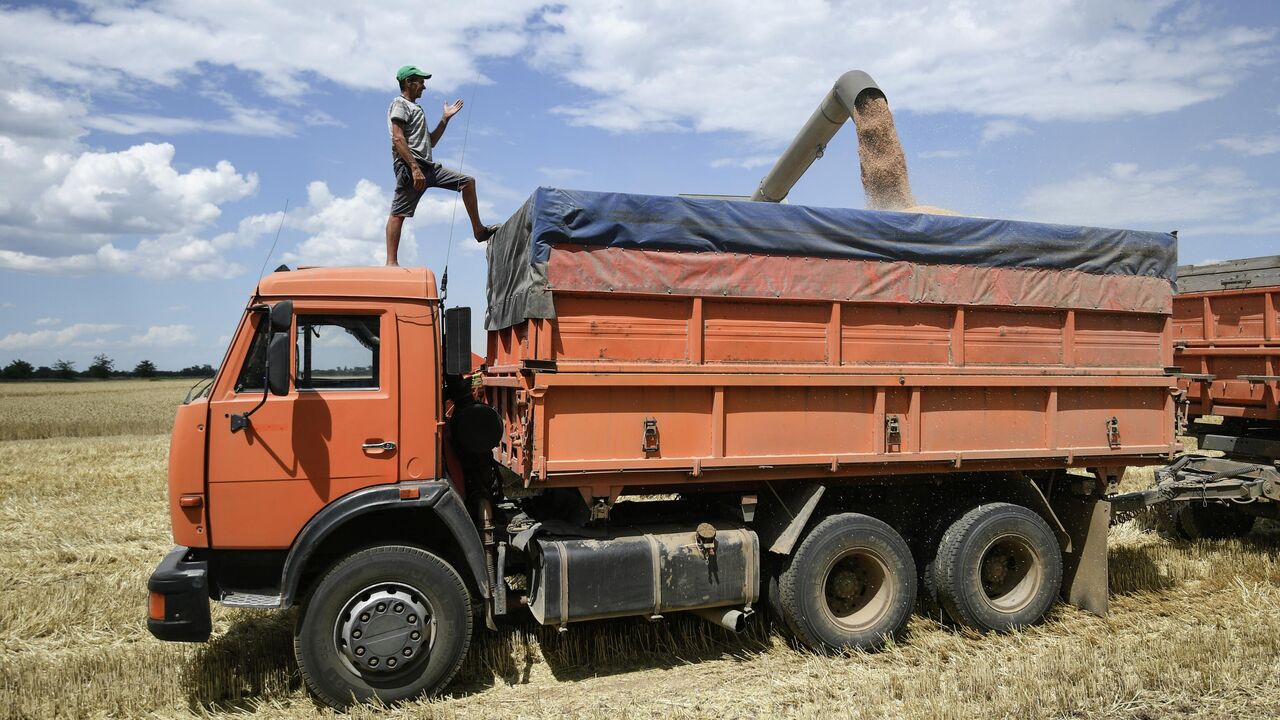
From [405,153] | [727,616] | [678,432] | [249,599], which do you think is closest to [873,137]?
[678,432]

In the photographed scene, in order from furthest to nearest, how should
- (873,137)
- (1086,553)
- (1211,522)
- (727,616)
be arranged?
(1211,522)
(873,137)
(1086,553)
(727,616)

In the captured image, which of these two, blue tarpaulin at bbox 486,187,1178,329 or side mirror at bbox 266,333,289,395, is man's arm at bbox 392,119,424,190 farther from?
side mirror at bbox 266,333,289,395

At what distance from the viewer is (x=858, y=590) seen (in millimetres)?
6508

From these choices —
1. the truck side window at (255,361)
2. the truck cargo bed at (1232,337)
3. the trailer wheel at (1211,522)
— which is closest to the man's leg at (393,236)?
the truck side window at (255,361)

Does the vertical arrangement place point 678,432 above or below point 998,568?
above

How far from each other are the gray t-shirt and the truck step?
3293 millimetres

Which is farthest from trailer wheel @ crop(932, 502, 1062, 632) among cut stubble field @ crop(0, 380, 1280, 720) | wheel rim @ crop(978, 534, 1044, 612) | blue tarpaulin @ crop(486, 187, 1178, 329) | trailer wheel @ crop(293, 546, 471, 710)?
trailer wheel @ crop(293, 546, 471, 710)

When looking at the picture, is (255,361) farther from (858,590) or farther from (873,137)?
(873,137)

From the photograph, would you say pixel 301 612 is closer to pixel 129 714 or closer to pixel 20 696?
pixel 129 714

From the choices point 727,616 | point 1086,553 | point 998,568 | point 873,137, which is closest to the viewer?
point 727,616

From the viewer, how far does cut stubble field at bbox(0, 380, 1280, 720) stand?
5.16 metres

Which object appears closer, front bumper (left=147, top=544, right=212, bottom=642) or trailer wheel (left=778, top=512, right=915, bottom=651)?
front bumper (left=147, top=544, right=212, bottom=642)

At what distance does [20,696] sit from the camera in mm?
5133

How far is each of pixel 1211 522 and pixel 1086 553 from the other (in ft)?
12.9
